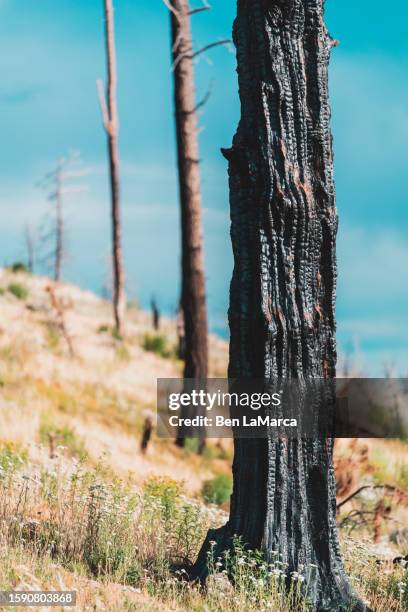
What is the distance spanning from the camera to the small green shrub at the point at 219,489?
37.6ft

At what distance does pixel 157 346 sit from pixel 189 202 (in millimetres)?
8168

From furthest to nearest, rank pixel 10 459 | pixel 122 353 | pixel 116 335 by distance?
pixel 116 335
pixel 122 353
pixel 10 459

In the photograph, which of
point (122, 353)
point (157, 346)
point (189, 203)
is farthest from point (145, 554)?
point (157, 346)

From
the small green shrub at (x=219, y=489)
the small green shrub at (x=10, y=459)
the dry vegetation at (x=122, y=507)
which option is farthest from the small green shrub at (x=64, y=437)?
the small green shrub at (x=10, y=459)

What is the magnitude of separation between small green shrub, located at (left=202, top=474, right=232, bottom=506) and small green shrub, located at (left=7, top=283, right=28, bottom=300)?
14.3 meters

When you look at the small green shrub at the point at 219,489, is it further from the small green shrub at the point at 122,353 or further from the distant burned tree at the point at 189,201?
the small green shrub at the point at 122,353

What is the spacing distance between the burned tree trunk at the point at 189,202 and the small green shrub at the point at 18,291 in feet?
37.3

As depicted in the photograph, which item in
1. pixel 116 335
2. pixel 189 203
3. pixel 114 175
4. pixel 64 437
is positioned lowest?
pixel 64 437

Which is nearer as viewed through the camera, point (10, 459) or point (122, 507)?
point (122, 507)

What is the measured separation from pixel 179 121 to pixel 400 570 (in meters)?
9.93

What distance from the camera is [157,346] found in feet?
74.3

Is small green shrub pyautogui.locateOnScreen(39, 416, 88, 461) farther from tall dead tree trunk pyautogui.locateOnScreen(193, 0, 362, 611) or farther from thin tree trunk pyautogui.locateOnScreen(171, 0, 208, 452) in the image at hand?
tall dead tree trunk pyautogui.locateOnScreen(193, 0, 362, 611)

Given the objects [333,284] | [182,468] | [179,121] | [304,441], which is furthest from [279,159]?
[179,121]

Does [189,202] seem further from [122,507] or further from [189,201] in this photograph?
[122,507]
